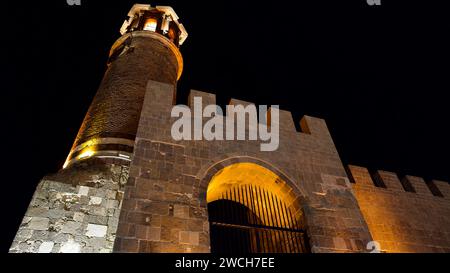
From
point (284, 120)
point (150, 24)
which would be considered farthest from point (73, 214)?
point (150, 24)

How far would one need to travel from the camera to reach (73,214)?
514 centimetres

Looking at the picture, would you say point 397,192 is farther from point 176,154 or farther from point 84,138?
point 84,138

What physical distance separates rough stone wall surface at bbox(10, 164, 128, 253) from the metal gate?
6.10ft

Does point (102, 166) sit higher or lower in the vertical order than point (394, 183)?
lower

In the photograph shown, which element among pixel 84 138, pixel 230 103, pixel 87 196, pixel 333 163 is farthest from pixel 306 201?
pixel 84 138

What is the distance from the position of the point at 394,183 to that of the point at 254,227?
638 cm

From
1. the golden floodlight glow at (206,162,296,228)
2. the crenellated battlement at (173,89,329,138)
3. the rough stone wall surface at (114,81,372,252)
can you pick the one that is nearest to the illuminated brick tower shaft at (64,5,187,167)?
the rough stone wall surface at (114,81,372,252)

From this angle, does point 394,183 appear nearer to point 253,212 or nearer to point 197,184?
point 253,212

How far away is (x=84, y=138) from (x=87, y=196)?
2339mm

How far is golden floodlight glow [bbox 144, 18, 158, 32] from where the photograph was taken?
1198cm

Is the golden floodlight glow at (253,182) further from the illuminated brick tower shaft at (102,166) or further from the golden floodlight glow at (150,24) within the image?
the golden floodlight glow at (150,24)

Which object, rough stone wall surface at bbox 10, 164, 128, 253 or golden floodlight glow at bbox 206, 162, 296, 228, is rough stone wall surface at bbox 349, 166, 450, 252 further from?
rough stone wall surface at bbox 10, 164, 128, 253

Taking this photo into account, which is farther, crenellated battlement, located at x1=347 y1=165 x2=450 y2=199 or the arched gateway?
crenellated battlement, located at x1=347 y1=165 x2=450 y2=199
